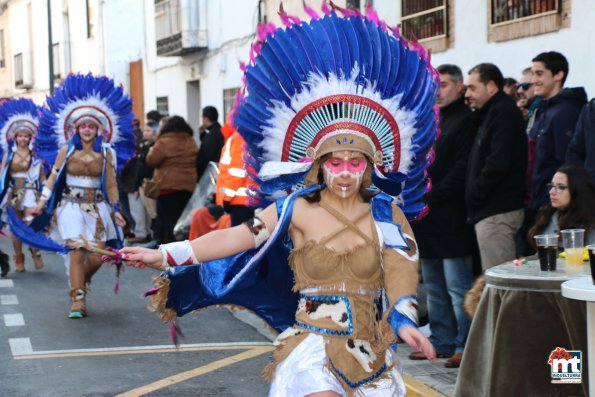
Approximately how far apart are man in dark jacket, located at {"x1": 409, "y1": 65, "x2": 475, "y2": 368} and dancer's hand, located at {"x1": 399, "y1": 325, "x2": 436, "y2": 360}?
10.7ft

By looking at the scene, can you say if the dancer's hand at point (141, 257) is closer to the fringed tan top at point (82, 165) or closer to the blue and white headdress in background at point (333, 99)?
the blue and white headdress in background at point (333, 99)

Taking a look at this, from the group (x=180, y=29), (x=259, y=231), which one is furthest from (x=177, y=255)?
(x=180, y=29)

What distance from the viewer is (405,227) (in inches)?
189

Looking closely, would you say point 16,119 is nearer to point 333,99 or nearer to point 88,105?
point 88,105

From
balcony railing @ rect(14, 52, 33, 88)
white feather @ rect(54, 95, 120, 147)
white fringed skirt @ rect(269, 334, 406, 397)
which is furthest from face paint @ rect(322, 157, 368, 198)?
balcony railing @ rect(14, 52, 33, 88)

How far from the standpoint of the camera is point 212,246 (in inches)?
183

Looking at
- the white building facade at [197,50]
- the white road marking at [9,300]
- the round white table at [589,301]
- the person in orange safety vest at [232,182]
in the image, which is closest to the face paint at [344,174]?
the round white table at [589,301]

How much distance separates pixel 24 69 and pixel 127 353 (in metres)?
35.0

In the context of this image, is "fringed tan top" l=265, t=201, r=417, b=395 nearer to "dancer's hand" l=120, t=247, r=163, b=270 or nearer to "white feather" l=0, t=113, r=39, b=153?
"dancer's hand" l=120, t=247, r=163, b=270

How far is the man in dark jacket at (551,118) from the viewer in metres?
7.50

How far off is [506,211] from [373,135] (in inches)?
111

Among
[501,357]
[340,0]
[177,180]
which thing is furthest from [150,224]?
[501,357]

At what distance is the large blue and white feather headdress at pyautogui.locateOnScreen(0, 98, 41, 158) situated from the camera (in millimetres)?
13820

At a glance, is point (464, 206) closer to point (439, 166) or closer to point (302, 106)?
point (439, 166)
